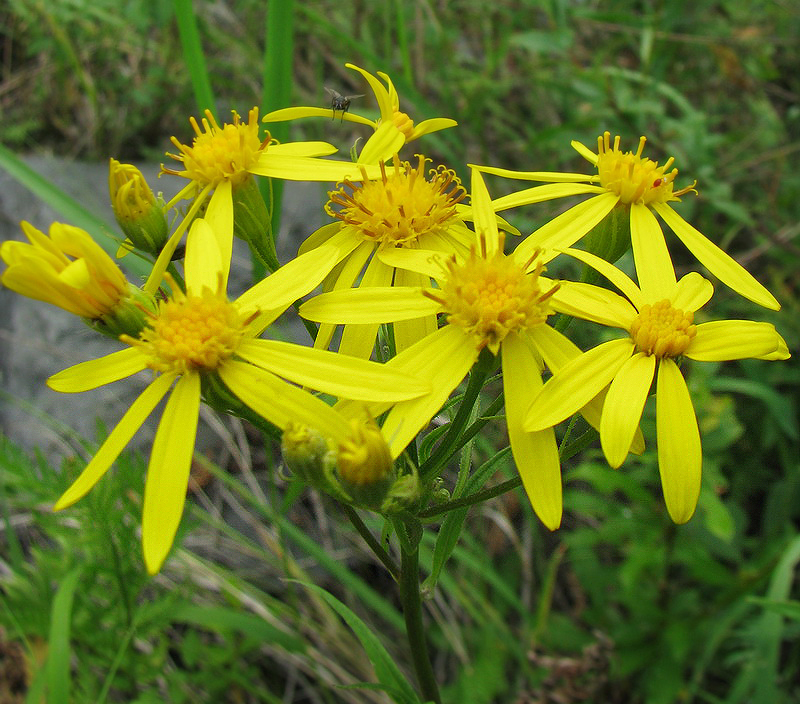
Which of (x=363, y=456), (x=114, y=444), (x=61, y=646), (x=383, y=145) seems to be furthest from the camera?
(x=61, y=646)

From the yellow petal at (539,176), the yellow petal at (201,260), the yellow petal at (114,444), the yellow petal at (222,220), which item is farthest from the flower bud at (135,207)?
the yellow petal at (539,176)

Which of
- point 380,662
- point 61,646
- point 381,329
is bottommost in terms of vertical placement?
point 61,646

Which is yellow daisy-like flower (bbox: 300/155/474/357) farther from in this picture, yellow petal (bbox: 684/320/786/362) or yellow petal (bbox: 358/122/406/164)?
yellow petal (bbox: 684/320/786/362)

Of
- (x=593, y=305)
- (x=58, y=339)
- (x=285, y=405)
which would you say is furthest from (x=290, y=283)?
(x=58, y=339)

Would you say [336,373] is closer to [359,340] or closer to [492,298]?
[359,340]

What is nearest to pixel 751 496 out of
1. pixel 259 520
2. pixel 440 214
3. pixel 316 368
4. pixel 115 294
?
pixel 259 520

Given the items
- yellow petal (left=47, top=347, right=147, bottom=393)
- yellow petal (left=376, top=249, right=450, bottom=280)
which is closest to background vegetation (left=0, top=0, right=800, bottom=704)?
yellow petal (left=376, top=249, right=450, bottom=280)

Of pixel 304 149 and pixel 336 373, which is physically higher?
pixel 304 149
